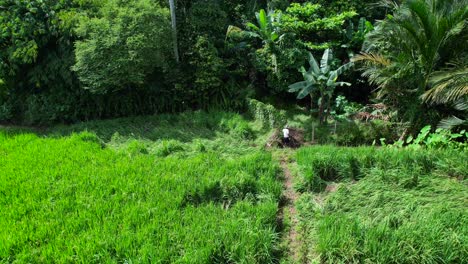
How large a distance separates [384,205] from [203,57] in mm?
5039

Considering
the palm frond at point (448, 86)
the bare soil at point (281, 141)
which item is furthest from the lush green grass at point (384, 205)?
the palm frond at point (448, 86)

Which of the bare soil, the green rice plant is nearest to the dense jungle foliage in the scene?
the bare soil

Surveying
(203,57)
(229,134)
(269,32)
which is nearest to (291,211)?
(229,134)

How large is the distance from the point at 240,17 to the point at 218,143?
453 cm

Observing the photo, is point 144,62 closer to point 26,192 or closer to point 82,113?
point 82,113

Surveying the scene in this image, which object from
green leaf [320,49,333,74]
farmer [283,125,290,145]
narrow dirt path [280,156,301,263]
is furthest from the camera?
green leaf [320,49,333,74]

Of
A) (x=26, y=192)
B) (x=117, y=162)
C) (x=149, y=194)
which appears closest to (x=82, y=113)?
(x=117, y=162)

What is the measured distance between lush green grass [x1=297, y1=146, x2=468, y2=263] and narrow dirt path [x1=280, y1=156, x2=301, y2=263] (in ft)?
0.40

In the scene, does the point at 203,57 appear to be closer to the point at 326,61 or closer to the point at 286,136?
the point at 326,61

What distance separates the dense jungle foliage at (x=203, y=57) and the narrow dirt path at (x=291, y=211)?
208 centimetres

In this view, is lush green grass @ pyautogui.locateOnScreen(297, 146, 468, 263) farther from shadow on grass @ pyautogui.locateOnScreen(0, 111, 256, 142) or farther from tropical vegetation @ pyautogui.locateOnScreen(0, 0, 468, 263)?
shadow on grass @ pyautogui.locateOnScreen(0, 111, 256, 142)

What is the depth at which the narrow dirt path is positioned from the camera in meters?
3.90

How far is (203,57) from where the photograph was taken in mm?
7750

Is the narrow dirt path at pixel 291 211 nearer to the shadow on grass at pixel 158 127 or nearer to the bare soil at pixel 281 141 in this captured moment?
the bare soil at pixel 281 141
